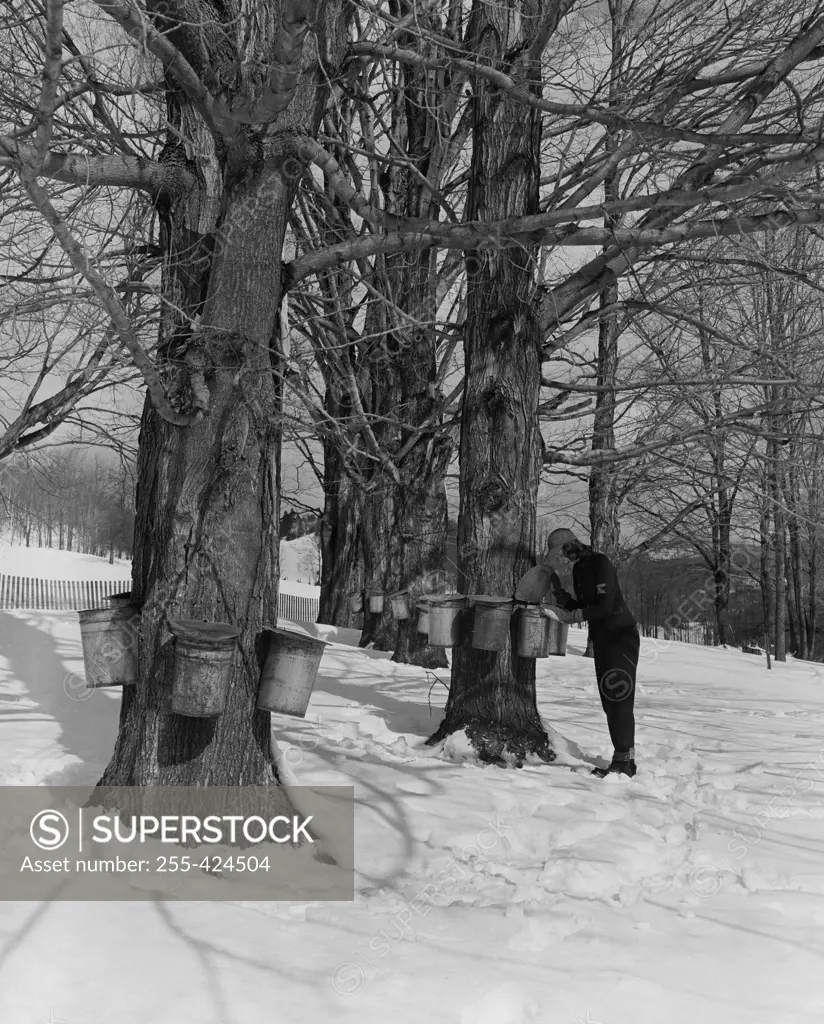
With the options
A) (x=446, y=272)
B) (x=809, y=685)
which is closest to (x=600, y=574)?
(x=446, y=272)

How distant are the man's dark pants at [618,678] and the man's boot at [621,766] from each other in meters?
0.03

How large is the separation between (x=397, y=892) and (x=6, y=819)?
5.68 ft

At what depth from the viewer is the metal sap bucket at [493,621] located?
5.13m

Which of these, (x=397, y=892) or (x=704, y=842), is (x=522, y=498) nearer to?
(x=704, y=842)

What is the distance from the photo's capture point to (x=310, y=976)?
243 centimetres

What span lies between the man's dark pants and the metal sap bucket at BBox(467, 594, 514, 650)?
2.06 feet

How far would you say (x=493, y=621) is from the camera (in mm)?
5133

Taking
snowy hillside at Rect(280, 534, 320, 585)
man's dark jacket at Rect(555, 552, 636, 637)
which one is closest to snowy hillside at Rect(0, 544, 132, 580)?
snowy hillside at Rect(280, 534, 320, 585)

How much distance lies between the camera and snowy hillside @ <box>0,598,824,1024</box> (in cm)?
230

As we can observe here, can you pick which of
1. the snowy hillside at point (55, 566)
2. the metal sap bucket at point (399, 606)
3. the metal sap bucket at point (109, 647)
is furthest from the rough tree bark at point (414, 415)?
the snowy hillside at point (55, 566)

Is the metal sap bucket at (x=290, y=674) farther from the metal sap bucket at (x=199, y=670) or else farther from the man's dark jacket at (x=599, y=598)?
the man's dark jacket at (x=599, y=598)

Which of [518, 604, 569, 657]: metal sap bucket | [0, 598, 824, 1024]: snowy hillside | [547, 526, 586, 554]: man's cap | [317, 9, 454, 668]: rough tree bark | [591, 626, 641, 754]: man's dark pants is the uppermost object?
[317, 9, 454, 668]: rough tree bark

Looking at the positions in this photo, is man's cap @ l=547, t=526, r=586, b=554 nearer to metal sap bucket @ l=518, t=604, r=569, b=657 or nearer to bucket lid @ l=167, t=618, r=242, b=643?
metal sap bucket @ l=518, t=604, r=569, b=657

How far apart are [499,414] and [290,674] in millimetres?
2668
